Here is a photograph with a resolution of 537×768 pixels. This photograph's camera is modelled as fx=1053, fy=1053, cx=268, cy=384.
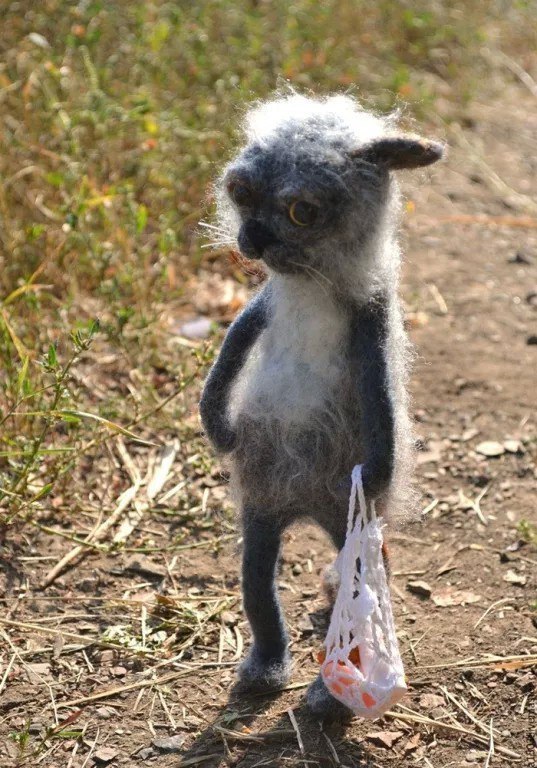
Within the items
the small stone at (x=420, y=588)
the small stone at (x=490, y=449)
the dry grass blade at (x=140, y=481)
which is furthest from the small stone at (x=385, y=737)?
the small stone at (x=490, y=449)

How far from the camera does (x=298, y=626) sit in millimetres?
3041

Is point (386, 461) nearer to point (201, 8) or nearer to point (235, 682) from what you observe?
point (235, 682)

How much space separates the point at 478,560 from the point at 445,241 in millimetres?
2481

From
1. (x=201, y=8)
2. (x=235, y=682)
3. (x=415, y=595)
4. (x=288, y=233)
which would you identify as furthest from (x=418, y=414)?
(x=201, y=8)

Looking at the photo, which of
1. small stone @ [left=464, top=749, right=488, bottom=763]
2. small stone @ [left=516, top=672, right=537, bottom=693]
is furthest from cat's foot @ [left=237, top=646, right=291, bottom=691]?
small stone @ [left=516, top=672, right=537, bottom=693]

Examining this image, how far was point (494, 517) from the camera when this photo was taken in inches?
138

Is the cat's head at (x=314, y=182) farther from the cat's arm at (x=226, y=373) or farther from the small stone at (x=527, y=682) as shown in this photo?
the small stone at (x=527, y=682)

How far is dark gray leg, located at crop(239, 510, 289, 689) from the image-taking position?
2.59m

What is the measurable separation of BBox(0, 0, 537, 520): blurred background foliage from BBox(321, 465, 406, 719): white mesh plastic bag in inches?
34.5

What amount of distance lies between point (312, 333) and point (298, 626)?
3.42 feet

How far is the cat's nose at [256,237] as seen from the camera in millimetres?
2256

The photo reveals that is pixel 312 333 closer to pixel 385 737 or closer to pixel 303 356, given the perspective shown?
pixel 303 356

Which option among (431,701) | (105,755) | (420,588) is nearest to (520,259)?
(420,588)

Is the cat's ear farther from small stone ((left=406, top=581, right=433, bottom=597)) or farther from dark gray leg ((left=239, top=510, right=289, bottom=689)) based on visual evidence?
small stone ((left=406, top=581, right=433, bottom=597))
